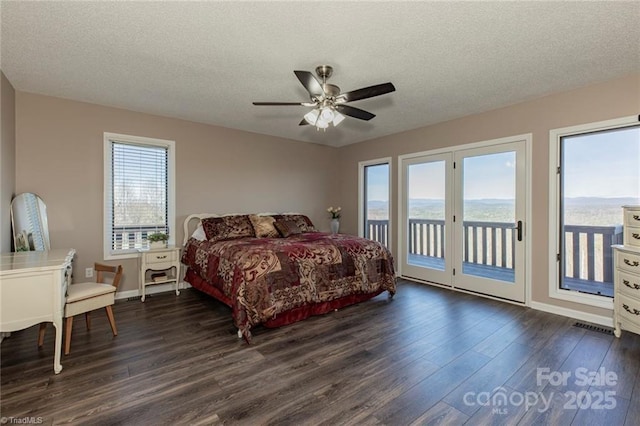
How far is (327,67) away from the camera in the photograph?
8.77 ft

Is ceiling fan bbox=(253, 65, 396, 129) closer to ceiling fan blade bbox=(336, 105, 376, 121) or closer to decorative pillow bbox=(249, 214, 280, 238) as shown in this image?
ceiling fan blade bbox=(336, 105, 376, 121)

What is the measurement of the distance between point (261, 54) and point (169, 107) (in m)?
2.01

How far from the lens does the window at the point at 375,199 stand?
545cm

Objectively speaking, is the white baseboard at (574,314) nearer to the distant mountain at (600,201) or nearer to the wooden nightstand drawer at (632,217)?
the wooden nightstand drawer at (632,217)

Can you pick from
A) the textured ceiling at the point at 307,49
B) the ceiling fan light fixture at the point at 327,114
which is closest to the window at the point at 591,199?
the textured ceiling at the point at 307,49

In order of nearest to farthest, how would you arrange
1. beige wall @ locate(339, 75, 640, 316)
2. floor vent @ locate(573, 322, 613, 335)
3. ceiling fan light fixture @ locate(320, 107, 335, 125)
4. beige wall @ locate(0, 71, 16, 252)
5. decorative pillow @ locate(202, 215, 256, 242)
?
ceiling fan light fixture @ locate(320, 107, 335, 125)
beige wall @ locate(0, 71, 16, 252)
floor vent @ locate(573, 322, 613, 335)
beige wall @ locate(339, 75, 640, 316)
decorative pillow @ locate(202, 215, 256, 242)

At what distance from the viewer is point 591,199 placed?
128 inches

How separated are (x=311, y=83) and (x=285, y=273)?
181 centimetres

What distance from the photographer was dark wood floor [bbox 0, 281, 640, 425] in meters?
1.78

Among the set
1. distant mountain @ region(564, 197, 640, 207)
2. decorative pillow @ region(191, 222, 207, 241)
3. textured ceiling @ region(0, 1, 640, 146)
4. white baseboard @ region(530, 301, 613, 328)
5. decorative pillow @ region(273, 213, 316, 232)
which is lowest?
white baseboard @ region(530, 301, 613, 328)

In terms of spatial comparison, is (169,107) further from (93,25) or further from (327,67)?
(327,67)

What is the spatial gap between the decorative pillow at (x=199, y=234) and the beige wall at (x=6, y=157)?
1.88 meters

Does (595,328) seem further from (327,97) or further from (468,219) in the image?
(327,97)

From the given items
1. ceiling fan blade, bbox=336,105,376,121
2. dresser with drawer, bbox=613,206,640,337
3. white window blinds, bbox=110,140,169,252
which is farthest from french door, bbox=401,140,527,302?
white window blinds, bbox=110,140,169,252
